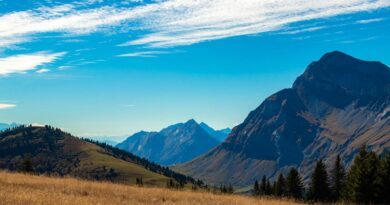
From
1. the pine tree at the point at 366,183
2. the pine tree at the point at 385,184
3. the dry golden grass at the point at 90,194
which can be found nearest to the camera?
the dry golden grass at the point at 90,194

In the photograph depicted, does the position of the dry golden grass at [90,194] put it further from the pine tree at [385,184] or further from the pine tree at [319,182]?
the pine tree at [319,182]

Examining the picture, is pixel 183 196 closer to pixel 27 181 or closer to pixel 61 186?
pixel 61 186

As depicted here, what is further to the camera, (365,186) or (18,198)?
(365,186)

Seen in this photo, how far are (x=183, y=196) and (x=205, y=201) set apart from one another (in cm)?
172

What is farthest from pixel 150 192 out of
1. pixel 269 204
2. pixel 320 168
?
pixel 320 168

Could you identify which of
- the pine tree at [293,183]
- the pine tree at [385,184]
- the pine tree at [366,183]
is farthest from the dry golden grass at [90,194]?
the pine tree at [293,183]

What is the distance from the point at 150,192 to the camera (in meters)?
21.8

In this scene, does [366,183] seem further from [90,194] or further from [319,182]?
[90,194]

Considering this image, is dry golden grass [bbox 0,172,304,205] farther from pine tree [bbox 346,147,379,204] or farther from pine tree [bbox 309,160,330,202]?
pine tree [bbox 309,160,330,202]

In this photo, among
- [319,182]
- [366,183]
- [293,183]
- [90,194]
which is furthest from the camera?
[293,183]

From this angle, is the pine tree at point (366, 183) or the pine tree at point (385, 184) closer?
the pine tree at point (385, 184)

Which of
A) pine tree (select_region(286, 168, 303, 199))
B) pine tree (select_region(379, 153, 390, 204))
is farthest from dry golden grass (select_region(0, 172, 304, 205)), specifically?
pine tree (select_region(286, 168, 303, 199))

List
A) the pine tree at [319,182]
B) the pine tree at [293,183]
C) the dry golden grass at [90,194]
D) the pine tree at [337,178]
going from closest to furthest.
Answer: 1. the dry golden grass at [90,194]
2. the pine tree at [319,182]
3. the pine tree at [293,183]
4. the pine tree at [337,178]

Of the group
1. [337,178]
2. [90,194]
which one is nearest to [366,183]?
[337,178]
